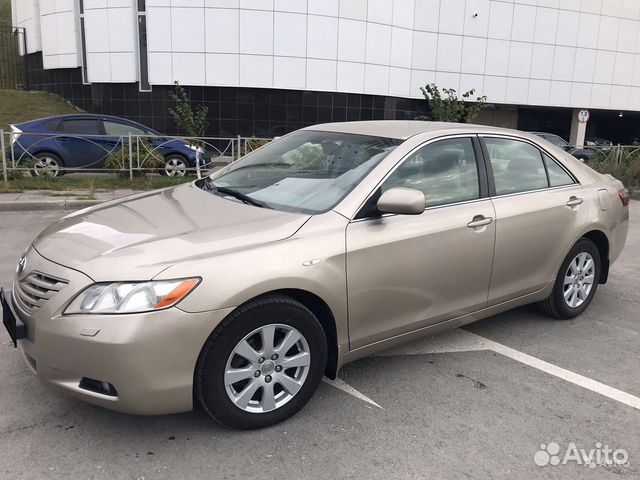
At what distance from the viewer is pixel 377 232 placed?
3.34 metres

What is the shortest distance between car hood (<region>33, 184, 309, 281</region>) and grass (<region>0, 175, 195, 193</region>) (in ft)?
24.5

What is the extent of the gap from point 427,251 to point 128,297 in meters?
1.85

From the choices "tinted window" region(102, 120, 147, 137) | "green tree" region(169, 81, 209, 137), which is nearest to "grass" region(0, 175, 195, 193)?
"tinted window" region(102, 120, 147, 137)

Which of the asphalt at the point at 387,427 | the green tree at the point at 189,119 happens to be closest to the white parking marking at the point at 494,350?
the asphalt at the point at 387,427

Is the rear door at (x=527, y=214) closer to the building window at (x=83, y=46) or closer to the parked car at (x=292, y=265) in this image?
Result: the parked car at (x=292, y=265)

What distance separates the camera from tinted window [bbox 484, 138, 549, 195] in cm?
417

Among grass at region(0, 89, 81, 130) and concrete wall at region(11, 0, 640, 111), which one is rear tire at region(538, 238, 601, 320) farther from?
grass at region(0, 89, 81, 130)

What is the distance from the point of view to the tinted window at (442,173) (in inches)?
144

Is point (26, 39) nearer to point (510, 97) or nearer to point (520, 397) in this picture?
point (510, 97)

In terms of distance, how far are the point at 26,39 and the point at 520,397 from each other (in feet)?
92.2

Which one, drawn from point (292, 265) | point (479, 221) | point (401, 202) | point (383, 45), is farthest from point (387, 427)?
point (383, 45)

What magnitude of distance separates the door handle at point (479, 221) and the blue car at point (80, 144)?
380 inches

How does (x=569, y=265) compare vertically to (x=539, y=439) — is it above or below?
above

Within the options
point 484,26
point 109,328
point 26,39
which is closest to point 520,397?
point 109,328
